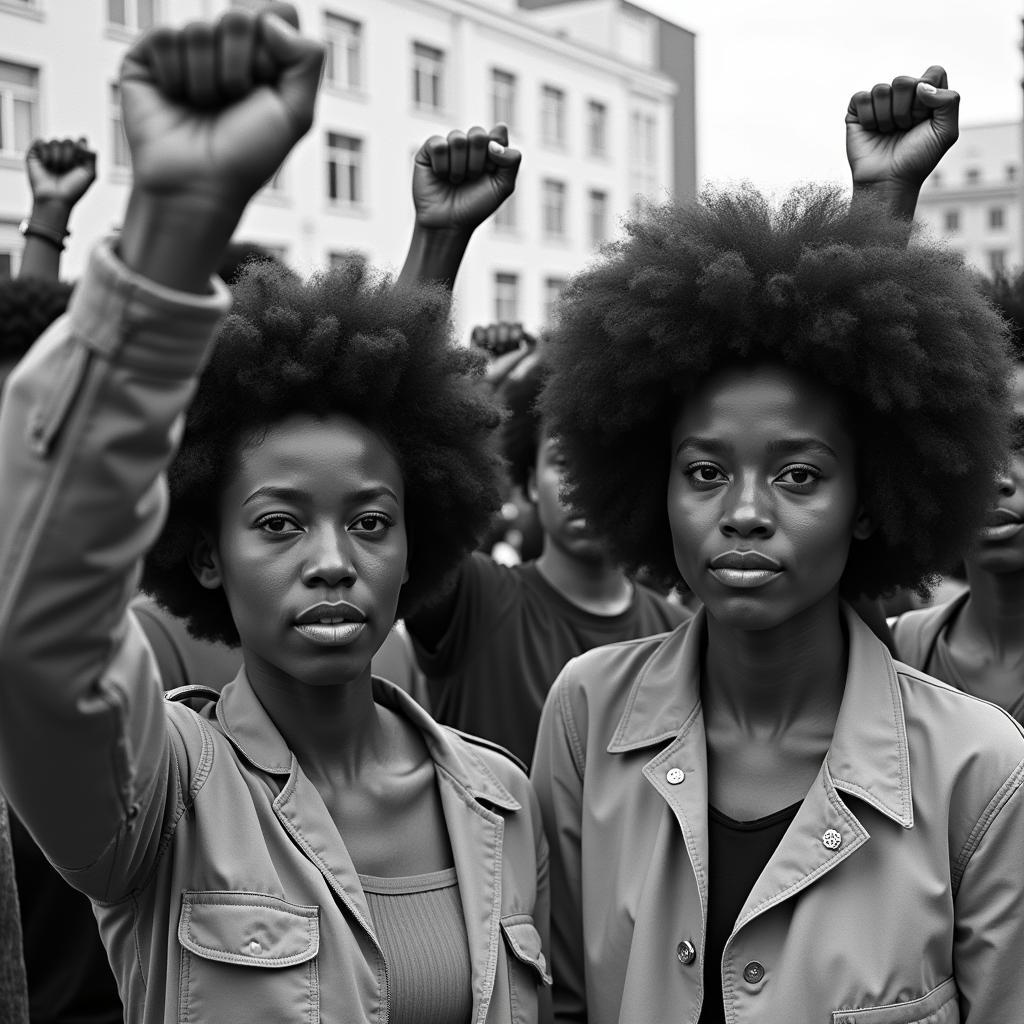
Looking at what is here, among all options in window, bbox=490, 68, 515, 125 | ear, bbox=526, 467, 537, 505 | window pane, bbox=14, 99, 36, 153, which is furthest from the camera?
window, bbox=490, 68, 515, 125

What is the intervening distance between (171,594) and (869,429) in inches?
53.4

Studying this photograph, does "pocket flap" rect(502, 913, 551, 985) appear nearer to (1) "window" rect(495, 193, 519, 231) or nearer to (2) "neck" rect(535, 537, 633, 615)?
(2) "neck" rect(535, 537, 633, 615)

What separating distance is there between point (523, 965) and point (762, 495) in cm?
92

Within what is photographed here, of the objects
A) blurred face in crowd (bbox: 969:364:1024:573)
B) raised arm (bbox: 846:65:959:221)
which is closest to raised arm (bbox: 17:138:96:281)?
raised arm (bbox: 846:65:959:221)

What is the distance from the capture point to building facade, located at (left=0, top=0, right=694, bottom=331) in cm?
2106

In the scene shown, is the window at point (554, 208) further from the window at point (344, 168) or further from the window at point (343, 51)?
the window at point (344, 168)

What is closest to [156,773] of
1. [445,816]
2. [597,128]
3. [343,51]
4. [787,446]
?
[445,816]

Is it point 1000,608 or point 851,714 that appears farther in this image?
point 1000,608

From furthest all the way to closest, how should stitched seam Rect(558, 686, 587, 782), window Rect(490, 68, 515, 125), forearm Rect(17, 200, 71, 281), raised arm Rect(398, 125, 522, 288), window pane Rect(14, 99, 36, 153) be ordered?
1. window Rect(490, 68, 515, 125)
2. window pane Rect(14, 99, 36, 153)
3. forearm Rect(17, 200, 71, 281)
4. raised arm Rect(398, 125, 522, 288)
5. stitched seam Rect(558, 686, 587, 782)

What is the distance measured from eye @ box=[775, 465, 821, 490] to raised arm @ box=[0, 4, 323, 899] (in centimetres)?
122

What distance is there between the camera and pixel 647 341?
256 cm

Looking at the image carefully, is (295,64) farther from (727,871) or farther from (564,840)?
(564,840)

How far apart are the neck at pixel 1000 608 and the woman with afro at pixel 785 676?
919 mm

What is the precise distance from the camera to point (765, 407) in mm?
2408
